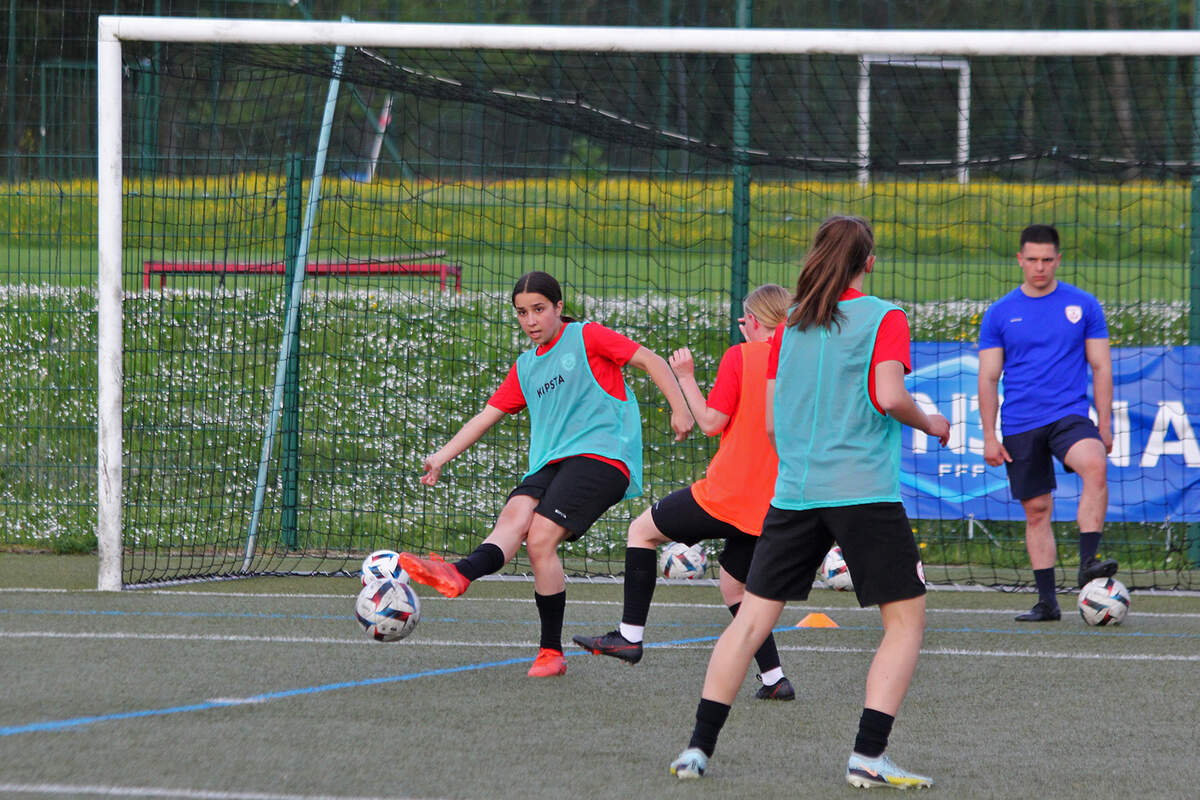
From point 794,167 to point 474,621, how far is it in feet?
12.8

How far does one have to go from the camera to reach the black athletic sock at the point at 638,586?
5.82 m

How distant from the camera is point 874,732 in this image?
13.1 feet

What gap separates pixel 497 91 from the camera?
29.6 ft

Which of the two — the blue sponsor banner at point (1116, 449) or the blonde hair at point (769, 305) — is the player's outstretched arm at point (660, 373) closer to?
the blonde hair at point (769, 305)

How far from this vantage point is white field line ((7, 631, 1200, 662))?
6.25 meters

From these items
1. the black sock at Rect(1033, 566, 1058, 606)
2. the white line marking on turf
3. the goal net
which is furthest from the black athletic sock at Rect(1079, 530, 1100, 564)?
the white line marking on turf

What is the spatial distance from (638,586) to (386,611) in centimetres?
100

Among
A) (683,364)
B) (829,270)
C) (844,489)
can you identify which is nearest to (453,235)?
(683,364)

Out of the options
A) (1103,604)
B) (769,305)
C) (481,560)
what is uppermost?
(769,305)

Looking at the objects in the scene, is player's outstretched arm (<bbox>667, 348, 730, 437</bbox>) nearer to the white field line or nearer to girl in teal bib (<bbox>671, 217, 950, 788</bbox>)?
girl in teal bib (<bbox>671, 217, 950, 788</bbox>)

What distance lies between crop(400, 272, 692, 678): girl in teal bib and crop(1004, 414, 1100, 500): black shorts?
2.22m

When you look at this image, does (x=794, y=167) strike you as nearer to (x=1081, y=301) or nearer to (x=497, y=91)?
(x=497, y=91)

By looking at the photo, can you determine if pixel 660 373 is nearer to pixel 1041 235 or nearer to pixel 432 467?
pixel 432 467

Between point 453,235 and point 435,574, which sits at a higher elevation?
point 453,235
